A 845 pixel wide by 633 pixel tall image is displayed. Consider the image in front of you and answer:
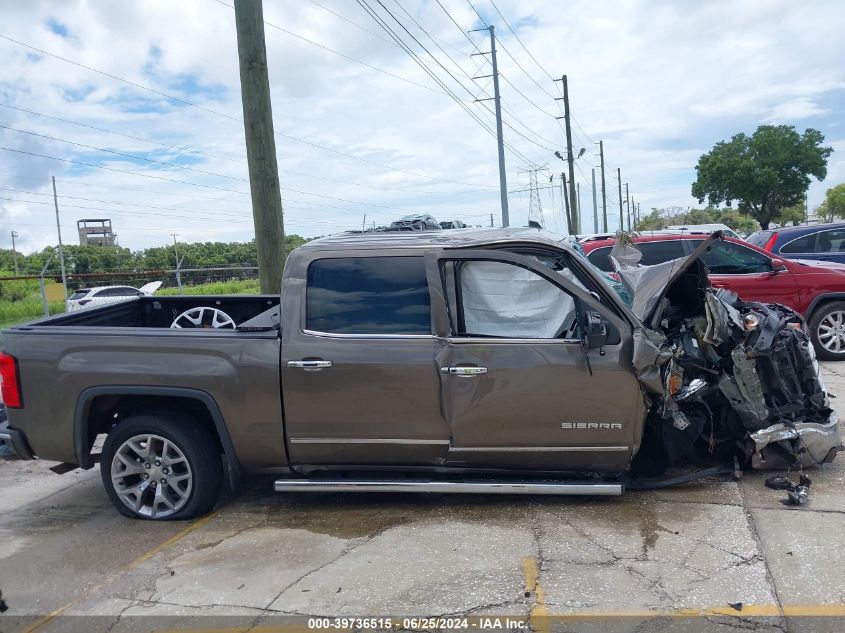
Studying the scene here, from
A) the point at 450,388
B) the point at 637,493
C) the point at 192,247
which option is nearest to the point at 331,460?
the point at 450,388

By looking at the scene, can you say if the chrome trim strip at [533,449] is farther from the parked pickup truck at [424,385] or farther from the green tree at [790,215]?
the green tree at [790,215]

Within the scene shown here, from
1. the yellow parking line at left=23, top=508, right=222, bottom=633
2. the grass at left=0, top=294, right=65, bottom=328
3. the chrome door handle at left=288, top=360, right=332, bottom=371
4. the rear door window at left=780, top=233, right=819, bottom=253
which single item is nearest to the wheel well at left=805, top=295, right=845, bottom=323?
the rear door window at left=780, top=233, right=819, bottom=253

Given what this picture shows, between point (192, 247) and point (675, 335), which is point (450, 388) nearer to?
point (675, 335)

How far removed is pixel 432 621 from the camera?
346 cm

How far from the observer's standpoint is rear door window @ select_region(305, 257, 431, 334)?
4668mm

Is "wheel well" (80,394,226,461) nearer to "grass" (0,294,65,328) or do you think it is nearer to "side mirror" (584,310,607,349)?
"side mirror" (584,310,607,349)

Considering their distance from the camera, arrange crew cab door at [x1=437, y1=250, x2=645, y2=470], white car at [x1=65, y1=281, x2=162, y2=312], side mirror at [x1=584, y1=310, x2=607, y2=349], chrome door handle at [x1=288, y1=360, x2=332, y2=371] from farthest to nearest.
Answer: white car at [x1=65, y1=281, x2=162, y2=312] < chrome door handle at [x1=288, y1=360, x2=332, y2=371] < crew cab door at [x1=437, y1=250, x2=645, y2=470] < side mirror at [x1=584, y1=310, x2=607, y2=349]

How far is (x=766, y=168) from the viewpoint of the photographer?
46312 mm

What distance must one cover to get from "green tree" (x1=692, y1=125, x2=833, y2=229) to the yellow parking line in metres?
48.4

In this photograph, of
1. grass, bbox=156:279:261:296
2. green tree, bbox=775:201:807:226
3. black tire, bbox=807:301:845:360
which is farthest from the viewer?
green tree, bbox=775:201:807:226

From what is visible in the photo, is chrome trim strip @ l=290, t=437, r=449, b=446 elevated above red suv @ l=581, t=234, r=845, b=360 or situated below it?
below

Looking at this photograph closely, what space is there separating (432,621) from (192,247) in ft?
130

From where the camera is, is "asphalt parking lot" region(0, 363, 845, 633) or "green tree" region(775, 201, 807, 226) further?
"green tree" region(775, 201, 807, 226)

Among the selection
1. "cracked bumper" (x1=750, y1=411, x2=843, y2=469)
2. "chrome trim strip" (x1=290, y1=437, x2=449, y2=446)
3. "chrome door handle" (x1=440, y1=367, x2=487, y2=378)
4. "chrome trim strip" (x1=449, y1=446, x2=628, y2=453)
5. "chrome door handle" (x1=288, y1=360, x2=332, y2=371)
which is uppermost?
"chrome door handle" (x1=288, y1=360, x2=332, y2=371)
